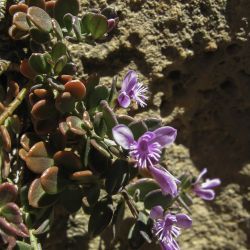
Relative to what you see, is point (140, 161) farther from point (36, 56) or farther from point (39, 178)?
point (36, 56)

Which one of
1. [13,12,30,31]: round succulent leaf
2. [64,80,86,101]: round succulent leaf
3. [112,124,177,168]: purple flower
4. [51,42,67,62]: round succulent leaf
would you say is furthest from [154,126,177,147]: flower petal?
[13,12,30,31]: round succulent leaf

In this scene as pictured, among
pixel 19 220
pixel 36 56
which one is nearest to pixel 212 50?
pixel 36 56

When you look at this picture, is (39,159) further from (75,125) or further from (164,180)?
(164,180)

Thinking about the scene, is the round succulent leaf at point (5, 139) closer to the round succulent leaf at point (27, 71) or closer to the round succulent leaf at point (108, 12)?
the round succulent leaf at point (27, 71)

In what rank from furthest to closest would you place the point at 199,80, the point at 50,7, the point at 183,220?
the point at 199,80 < the point at 50,7 < the point at 183,220

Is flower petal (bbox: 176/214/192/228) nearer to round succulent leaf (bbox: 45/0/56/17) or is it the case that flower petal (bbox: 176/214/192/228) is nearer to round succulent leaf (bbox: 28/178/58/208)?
round succulent leaf (bbox: 28/178/58/208)

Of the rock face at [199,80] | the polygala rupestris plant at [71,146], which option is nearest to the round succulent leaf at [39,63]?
the polygala rupestris plant at [71,146]

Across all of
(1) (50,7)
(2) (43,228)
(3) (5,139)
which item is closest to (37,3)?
(1) (50,7)
